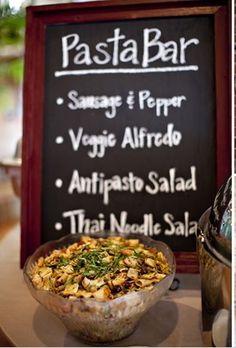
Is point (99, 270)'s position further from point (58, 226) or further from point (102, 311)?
point (58, 226)

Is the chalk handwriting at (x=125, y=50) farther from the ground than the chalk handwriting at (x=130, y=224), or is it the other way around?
the chalk handwriting at (x=125, y=50)

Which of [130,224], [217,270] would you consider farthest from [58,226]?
[217,270]

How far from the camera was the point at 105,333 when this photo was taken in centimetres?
59

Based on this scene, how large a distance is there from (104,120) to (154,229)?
273 millimetres

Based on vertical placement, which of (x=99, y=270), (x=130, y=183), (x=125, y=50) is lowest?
(x=99, y=270)

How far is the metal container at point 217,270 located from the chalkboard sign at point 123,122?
205mm

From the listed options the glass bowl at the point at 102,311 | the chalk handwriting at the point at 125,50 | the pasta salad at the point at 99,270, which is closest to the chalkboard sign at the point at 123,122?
the chalk handwriting at the point at 125,50

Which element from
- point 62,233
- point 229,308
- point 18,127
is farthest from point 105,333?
point 18,127

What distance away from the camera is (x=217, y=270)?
0.55 metres

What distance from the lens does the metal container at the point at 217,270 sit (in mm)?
542

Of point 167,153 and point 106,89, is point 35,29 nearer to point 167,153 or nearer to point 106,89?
point 106,89

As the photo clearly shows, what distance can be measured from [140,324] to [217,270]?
199 mm

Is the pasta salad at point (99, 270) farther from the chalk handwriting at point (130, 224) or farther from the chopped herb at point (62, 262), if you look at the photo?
the chalk handwriting at point (130, 224)

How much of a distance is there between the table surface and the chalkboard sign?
9 cm
